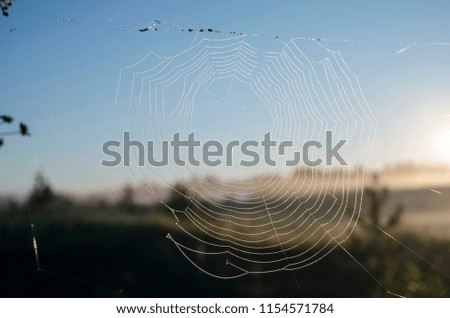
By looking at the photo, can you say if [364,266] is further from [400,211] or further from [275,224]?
[275,224]

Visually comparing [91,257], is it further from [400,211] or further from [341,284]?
[400,211]

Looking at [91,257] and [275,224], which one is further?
[91,257]

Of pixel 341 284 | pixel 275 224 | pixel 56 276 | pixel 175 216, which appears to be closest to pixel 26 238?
pixel 56 276
